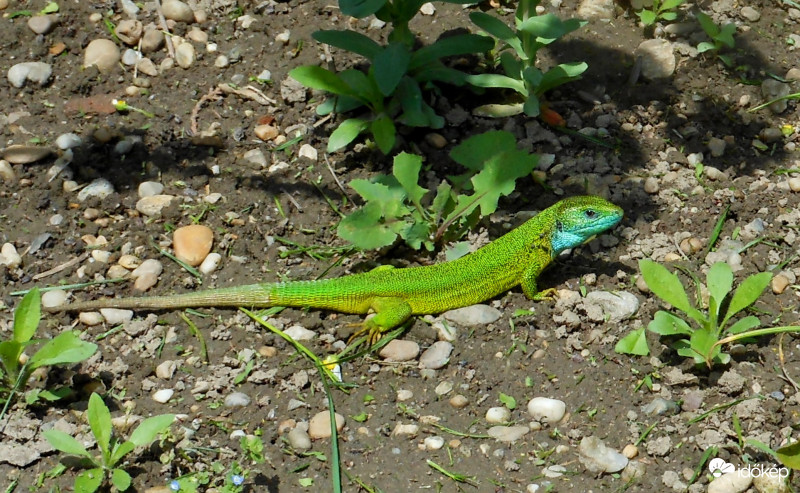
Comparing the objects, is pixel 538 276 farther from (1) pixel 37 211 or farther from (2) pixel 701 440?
(1) pixel 37 211

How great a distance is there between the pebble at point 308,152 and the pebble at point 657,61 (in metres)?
2.37

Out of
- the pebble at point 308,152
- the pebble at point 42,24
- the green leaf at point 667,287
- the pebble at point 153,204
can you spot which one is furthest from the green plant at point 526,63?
the pebble at point 42,24

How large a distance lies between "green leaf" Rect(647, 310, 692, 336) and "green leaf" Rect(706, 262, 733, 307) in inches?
8.0

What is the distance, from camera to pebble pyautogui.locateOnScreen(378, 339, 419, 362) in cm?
455

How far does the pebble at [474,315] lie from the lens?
4.74m

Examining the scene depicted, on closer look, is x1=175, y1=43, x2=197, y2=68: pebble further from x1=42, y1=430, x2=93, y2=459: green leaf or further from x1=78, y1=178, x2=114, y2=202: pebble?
x1=42, y1=430, x2=93, y2=459: green leaf

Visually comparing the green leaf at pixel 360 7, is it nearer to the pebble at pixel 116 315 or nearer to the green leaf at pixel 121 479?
the pebble at pixel 116 315

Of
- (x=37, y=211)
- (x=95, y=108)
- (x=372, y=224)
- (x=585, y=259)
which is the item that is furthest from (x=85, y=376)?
(x=585, y=259)

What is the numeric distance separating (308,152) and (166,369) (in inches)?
70.7

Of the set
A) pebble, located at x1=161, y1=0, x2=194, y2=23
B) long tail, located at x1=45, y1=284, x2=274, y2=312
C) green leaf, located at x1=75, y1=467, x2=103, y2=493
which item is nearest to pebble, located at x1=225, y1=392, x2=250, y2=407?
long tail, located at x1=45, y1=284, x2=274, y2=312

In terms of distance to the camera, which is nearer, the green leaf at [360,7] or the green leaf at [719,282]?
the green leaf at [719,282]

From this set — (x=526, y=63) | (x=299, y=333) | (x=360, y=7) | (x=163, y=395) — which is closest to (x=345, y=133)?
(x=360, y=7)

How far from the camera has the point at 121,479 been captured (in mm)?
3705

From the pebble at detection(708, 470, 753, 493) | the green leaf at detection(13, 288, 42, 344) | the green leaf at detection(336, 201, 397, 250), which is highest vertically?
the green leaf at detection(336, 201, 397, 250)
